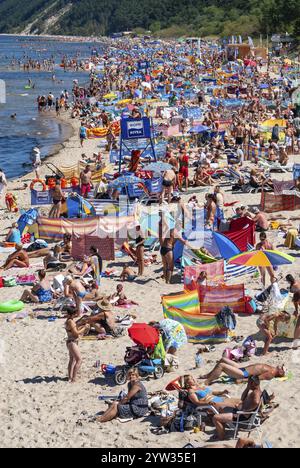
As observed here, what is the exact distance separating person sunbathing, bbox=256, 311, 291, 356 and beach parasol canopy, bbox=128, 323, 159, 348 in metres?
1.36

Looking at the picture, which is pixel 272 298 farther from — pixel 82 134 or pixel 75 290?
pixel 82 134

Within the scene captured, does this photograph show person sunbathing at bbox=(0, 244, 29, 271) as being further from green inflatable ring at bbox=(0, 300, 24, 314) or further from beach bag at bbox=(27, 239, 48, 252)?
green inflatable ring at bbox=(0, 300, 24, 314)

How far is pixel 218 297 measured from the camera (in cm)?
1081

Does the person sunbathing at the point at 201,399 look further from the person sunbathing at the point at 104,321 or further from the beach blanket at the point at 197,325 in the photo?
the person sunbathing at the point at 104,321

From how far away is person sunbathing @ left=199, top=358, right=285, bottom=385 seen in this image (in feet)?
28.3

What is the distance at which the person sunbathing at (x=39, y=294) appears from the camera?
39.9 ft

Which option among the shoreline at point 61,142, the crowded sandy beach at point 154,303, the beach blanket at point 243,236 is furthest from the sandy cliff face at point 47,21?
the beach blanket at point 243,236

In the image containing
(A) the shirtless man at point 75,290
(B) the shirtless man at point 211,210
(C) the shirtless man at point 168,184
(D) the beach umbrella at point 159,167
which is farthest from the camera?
(D) the beach umbrella at point 159,167

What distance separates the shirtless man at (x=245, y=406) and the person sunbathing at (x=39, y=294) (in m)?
5.07

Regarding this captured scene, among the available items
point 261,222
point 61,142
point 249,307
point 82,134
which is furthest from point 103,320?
point 61,142

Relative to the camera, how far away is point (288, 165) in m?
20.1

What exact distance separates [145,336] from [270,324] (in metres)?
1.72
